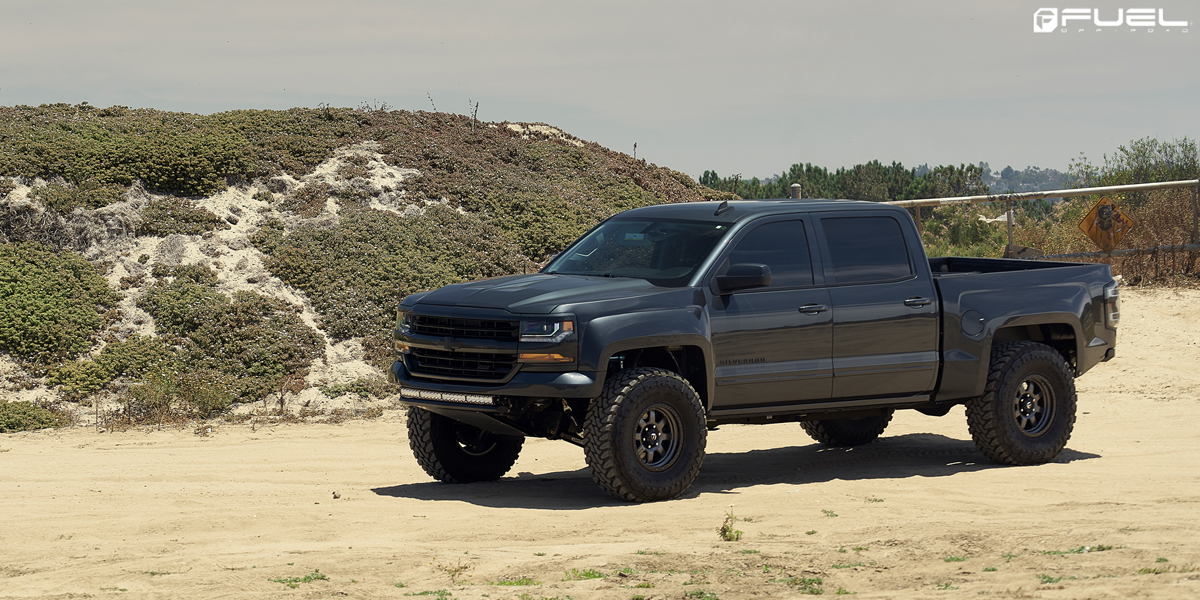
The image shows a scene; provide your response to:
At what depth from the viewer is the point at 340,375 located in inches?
645

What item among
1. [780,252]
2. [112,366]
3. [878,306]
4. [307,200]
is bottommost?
[112,366]

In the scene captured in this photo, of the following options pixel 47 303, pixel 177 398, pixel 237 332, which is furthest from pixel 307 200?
pixel 177 398

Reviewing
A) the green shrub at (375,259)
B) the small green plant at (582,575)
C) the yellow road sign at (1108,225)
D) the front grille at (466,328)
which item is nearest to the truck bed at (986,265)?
the front grille at (466,328)

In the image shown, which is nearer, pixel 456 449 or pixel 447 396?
pixel 447 396

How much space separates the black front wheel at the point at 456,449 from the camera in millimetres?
9344

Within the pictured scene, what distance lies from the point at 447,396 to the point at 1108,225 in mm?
15073

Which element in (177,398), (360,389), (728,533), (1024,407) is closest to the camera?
(728,533)

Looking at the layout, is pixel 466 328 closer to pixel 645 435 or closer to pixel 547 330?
pixel 547 330

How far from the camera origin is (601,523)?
7660 millimetres

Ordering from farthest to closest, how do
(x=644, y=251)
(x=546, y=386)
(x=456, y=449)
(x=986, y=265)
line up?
1. (x=986, y=265)
2. (x=456, y=449)
3. (x=644, y=251)
4. (x=546, y=386)

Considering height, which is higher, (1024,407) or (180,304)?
(180,304)

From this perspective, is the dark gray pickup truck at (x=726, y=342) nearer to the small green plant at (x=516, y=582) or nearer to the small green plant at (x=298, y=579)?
the small green plant at (x=516, y=582)

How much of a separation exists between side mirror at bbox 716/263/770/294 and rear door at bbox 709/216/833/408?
0.12 meters

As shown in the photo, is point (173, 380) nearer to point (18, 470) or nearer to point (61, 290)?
point (61, 290)
